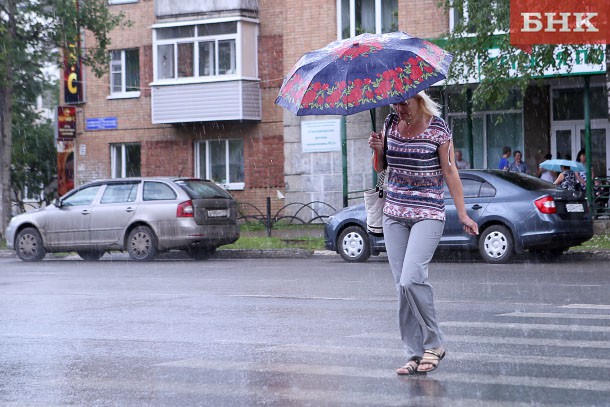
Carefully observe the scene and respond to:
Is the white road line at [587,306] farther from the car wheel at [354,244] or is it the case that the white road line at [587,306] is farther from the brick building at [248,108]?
the brick building at [248,108]

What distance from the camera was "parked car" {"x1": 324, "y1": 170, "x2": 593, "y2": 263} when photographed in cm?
1752

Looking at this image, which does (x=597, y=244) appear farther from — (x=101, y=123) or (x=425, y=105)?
(x=101, y=123)

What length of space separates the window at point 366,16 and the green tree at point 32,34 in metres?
6.11

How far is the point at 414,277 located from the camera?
23.3 ft

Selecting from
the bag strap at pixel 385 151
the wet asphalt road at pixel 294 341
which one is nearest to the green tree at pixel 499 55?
the wet asphalt road at pixel 294 341

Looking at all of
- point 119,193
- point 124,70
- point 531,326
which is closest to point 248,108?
point 124,70

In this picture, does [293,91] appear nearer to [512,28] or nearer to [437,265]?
[437,265]

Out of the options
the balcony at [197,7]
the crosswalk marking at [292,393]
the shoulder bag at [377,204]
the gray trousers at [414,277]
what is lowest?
the crosswalk marking at [292,393]

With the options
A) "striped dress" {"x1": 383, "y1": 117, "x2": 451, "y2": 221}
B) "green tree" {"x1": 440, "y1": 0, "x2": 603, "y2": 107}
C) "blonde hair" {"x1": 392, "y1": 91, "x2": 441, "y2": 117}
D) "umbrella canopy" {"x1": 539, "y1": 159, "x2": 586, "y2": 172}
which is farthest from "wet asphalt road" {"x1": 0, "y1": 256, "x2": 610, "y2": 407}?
"green tree" {"x1": 440, "y1": 0, "x2": 603, "y2": 107}

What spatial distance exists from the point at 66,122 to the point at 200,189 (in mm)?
14182

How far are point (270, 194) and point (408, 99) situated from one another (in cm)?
2593

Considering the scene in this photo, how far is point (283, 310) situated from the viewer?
11.4 meters

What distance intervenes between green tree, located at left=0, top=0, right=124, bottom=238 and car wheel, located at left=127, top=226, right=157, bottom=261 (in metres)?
7.97

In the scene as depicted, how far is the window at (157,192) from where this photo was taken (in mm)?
21266
